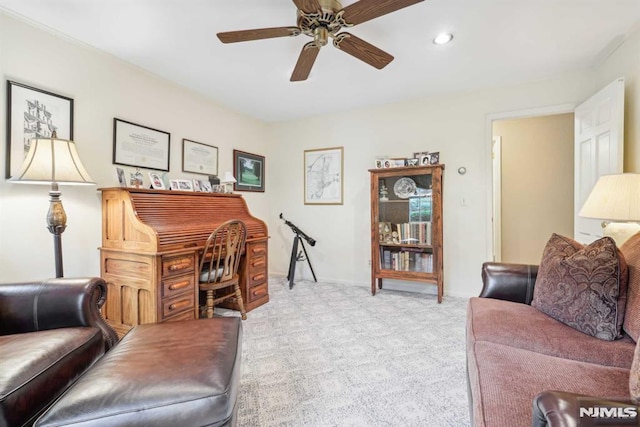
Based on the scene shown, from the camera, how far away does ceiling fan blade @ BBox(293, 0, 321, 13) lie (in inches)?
57.4

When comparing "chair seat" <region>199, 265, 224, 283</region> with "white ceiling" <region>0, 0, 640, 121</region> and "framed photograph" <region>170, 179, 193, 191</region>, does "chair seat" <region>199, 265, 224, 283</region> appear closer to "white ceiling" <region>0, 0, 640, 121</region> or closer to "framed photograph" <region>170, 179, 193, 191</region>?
"framed photograph" <region>170, 179, 193, 191</region>

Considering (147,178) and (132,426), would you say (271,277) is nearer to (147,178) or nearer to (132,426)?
(147,178)

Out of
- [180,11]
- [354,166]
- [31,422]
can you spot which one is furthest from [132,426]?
[354,166]

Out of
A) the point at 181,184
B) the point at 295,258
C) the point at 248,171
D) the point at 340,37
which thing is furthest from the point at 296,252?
the point at 340,37

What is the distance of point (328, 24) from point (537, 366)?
1866mm

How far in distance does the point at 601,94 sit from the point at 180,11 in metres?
3.22

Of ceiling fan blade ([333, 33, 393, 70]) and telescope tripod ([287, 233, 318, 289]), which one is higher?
ceiling fan blade ([333, 33, 393, 70])

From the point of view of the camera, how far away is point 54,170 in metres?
1.77

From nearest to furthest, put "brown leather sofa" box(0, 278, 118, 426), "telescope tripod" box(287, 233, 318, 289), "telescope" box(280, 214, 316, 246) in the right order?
"brown leather sofa" box(0, 278, 118, 426)
"telescope tripod" box(287, 233, 318, 289)
"telescope" box(280, 214, 316, 246)

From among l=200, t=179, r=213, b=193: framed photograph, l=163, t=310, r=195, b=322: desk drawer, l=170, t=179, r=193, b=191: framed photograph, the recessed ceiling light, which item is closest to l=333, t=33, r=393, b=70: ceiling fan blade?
the recessed ceiling light

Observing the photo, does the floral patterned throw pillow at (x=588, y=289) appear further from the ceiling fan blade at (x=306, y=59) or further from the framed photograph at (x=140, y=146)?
the framed photograph at (x=140, y=146)

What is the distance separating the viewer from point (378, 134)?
3666 mm

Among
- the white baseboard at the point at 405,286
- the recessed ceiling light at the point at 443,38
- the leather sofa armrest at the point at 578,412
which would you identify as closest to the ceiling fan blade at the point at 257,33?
the recessed ceiling light at the point at 443,38

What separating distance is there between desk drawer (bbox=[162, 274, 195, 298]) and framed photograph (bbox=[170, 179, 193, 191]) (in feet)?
3.31
